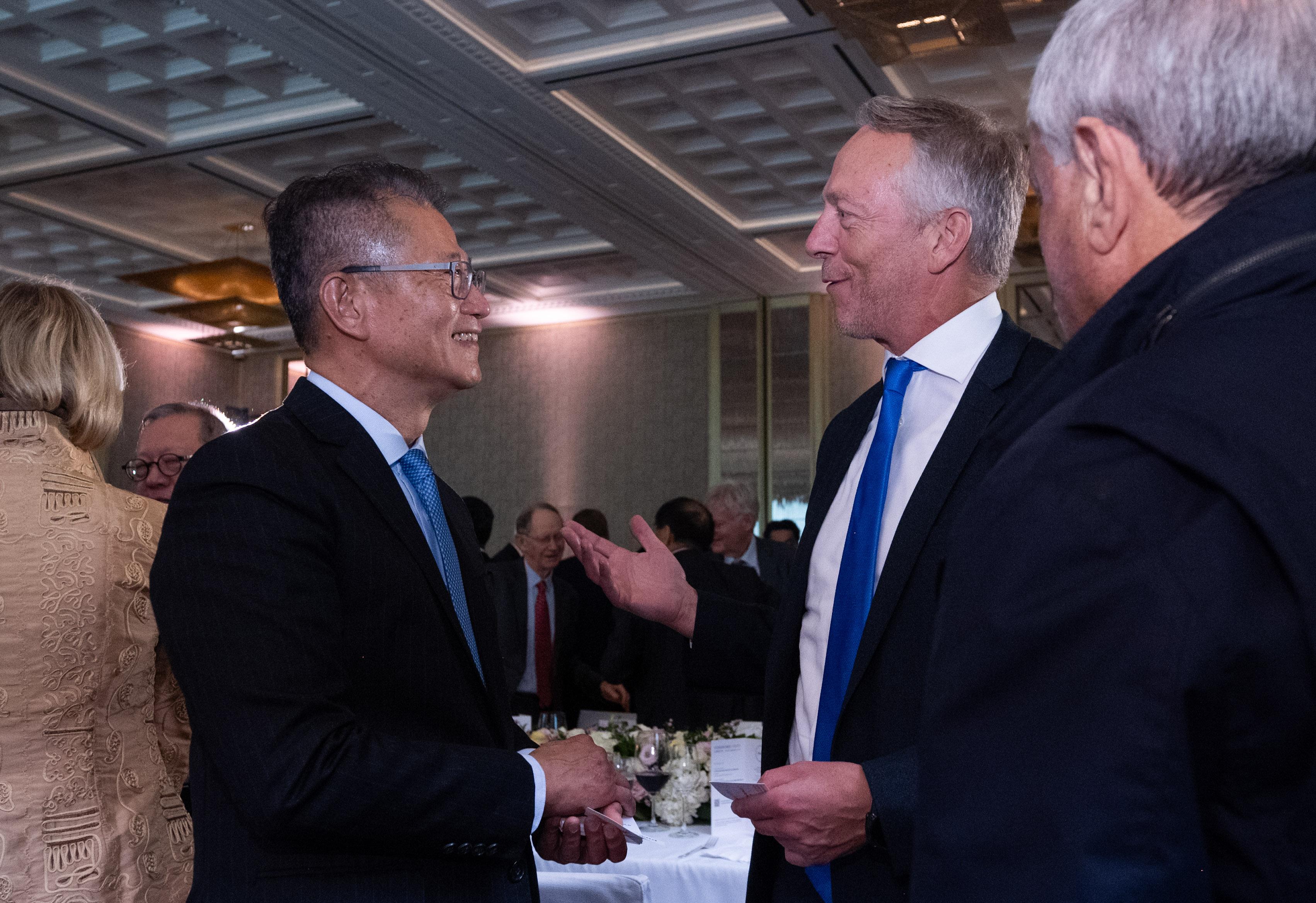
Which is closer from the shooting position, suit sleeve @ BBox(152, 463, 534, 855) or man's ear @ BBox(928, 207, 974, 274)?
suit sleeve @ BBox(152, 463, 534, 855)

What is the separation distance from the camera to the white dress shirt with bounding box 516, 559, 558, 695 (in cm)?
625

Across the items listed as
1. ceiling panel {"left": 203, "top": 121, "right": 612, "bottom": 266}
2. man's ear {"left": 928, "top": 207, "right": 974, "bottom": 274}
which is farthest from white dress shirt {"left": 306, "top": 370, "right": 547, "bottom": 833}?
ceiling panel {"left": 203, "top": 121, "right": 612, "bottom": 266}

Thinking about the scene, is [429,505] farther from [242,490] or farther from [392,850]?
[392,850]

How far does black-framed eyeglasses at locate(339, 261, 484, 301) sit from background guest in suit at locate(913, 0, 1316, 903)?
3.91ft

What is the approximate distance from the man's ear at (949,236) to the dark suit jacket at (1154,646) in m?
1.02

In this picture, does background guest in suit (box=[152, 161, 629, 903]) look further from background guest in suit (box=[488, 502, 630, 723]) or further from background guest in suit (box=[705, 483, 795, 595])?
background guest in suit (box=[705, 483, 795, 595])

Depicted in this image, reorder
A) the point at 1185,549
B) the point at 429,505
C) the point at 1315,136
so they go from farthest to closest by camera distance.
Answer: the point at 429,505 → the point at 1315,136 → the point at 1185,549

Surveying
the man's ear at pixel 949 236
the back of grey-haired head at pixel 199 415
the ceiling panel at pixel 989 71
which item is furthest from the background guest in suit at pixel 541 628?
the man's ear at pixel 949 236

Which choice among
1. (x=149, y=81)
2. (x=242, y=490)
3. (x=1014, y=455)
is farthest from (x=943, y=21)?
(x=1014, y=455)

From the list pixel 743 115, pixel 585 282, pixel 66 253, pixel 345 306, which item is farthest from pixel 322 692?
pixel 585 282

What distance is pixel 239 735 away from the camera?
134 cm

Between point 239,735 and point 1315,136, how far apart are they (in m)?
1.22

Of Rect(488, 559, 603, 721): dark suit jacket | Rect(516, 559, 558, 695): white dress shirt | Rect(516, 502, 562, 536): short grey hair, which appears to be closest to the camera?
Rect(488, 559, 603, 721): dark suit jacket

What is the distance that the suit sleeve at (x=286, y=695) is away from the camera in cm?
133
